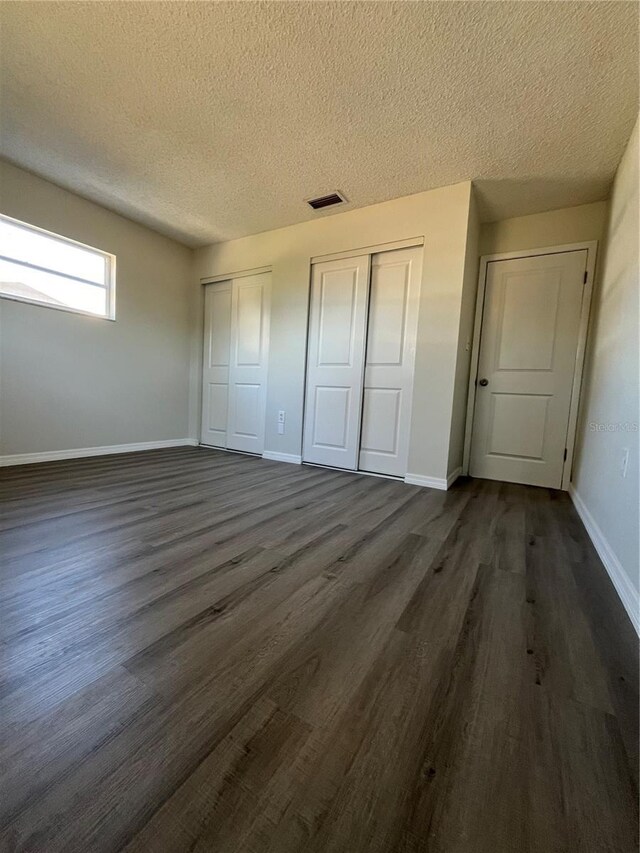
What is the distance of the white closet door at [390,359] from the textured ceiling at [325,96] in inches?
23.1

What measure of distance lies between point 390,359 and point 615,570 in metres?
2.06

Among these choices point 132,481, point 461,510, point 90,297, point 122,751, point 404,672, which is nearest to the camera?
point 122,751

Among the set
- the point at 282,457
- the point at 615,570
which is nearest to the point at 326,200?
the point at 282,457

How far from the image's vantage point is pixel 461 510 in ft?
7.05

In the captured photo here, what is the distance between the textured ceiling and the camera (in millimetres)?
1458

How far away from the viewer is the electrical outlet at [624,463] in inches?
55.2

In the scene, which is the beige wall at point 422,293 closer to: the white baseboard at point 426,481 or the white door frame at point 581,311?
the white baseboard at point 426,481

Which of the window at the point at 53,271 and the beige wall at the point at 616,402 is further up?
the window at the point at 53,271

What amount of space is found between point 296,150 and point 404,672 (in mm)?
2912

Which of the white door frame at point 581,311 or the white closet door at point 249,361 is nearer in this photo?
the white door frame at point 581,311

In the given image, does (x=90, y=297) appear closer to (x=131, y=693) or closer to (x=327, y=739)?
(x=131, y=693)

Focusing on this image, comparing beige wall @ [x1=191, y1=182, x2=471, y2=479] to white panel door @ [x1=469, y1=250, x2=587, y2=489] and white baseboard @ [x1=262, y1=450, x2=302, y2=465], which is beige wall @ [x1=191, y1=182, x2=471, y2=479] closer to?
white baseboard @ [x1=262, y1=450, x2=302, y2=465]

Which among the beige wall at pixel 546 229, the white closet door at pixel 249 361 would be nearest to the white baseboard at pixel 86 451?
the white closet door at pixel 249 361

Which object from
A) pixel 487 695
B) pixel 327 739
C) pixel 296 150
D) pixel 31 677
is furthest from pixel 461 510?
pixel 296 150
